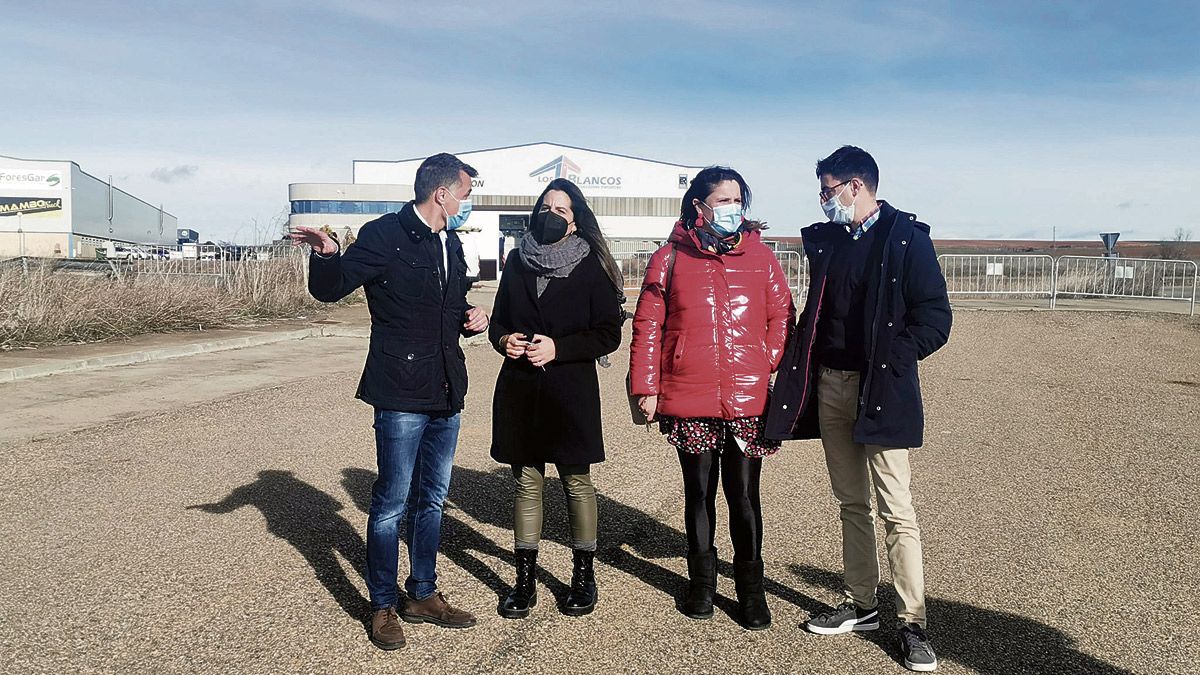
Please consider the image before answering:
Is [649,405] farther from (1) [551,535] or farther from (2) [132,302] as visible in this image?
(2) [132,302]

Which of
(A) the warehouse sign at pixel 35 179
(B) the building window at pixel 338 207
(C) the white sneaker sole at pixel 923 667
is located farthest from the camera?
(B) the building window at pixel 338 207

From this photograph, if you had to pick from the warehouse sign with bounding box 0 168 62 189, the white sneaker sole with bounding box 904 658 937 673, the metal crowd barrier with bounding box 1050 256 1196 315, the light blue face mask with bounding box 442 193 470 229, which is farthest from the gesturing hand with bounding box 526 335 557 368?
the warehouse sign with bounding box 0 168 62 189

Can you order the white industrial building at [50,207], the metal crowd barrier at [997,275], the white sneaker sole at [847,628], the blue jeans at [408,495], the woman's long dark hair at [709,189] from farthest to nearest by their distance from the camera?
the white industrial building at [50,207] → the metal crowd barrier at [997,275] → the woman's long dark hair at [709,189] → the white sneaker sole at [847,628] → the blue jeans at [408,495]

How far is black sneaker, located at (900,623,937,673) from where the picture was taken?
3.63m

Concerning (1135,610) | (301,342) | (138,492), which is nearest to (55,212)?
(301,342)

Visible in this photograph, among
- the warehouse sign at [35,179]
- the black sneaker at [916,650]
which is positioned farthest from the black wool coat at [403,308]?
the warehouse sign at [35,179]

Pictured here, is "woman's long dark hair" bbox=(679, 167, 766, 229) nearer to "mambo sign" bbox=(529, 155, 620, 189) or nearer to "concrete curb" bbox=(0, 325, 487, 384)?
"concrete curb" bbox=(0, 325, 487, 384)

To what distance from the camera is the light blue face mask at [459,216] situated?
158 inches

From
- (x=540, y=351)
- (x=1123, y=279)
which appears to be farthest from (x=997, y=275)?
(x=540, y=351)

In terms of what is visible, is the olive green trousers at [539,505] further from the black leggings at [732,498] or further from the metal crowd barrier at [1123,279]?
the metal crowd barrier at [1123,279]

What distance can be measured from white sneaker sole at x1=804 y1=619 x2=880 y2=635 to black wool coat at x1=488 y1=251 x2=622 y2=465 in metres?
1.15

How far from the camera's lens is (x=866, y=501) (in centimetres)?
405

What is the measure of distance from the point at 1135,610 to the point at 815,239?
217 centimetres

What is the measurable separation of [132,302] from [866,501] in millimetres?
14842
